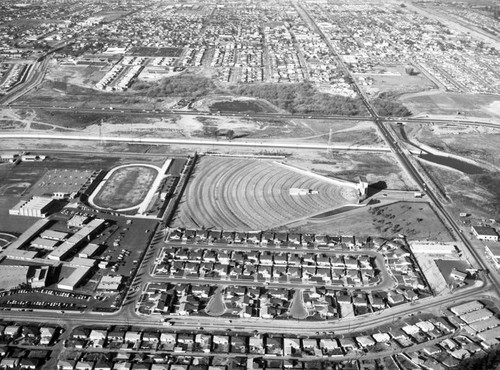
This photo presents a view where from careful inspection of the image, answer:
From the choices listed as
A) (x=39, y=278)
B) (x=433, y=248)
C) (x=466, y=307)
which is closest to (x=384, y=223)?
(x=433, y=248)

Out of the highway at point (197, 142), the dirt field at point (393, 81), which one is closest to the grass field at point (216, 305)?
the highway at point (197, 142)

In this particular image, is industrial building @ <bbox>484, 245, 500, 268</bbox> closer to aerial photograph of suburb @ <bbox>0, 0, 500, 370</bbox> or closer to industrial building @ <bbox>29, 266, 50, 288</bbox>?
aerial photograph of suburb @ <bbox>0, 0, 500, 370</bbox>

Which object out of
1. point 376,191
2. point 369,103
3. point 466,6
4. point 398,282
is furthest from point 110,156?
point 466,6

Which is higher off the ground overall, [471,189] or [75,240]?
[471,189]

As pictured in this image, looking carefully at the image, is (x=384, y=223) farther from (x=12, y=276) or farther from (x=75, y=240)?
(x=12, y=276)

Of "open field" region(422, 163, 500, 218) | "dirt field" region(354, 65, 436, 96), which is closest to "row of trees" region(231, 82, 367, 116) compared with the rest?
"dirt field" region(354, 65, 436, 96)

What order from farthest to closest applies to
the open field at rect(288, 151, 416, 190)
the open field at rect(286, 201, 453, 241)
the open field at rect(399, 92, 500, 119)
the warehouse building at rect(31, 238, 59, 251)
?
1. the open field at rect(399, 92, 500, 119)
2. the open field at rect(288, 151, 416, 190)
3. the open field at rect(286, 201, 453, 241)
4. the warehouse building at rect(31, 238, 59, 251)

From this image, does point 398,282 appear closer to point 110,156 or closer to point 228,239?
point 228,239
